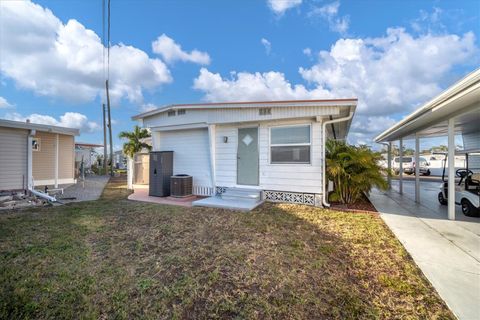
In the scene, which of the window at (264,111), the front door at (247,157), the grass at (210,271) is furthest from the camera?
the front door at (247,157)

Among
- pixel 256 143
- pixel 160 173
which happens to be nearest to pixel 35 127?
pixel 160 173

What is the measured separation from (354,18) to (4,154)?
15896 mm

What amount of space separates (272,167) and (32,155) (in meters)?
11.2

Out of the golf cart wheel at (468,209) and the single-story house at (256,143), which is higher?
the single-story house at (256,143)

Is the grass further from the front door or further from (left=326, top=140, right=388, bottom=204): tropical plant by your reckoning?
the front door

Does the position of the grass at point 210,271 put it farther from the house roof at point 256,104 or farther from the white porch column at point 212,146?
the house roof at point 256,104

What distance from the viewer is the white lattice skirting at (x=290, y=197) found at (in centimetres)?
630

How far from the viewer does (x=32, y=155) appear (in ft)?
32.6

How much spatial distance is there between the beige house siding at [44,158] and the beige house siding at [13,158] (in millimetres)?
987

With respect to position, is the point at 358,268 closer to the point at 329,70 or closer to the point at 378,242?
the point at 378,242

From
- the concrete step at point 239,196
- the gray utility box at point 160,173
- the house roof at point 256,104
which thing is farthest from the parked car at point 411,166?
the gray utility box at point 160,173

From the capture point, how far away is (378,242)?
3.74m

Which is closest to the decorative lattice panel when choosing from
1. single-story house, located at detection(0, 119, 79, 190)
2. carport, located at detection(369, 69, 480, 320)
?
carport, located at detection(369, 69, 480, 320)

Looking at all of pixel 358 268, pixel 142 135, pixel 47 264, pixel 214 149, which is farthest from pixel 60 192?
pixel 358 268
